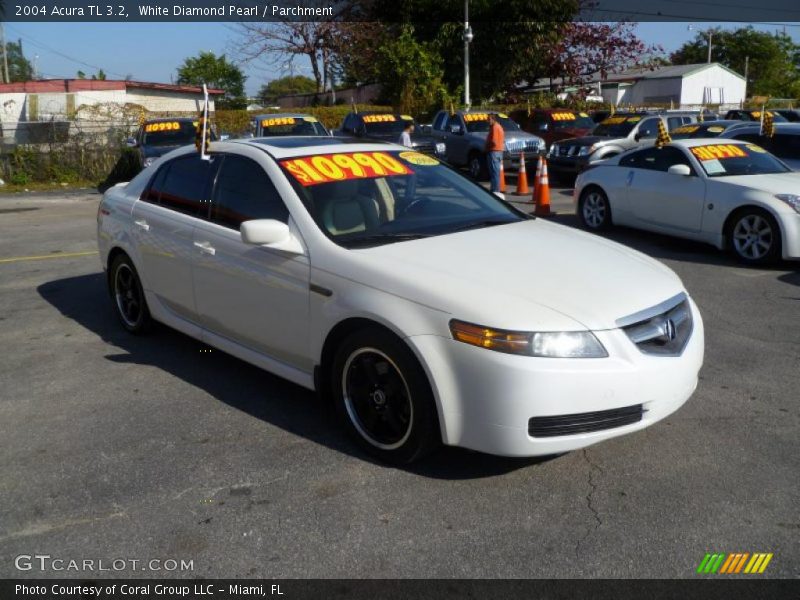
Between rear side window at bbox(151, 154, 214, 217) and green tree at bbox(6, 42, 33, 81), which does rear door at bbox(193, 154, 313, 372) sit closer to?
rear side window at bbox(151, 154, 214, 217)

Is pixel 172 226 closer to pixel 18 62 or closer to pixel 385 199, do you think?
pixel 385 199

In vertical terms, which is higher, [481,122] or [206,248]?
[481,122]

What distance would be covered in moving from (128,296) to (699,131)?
14003 millimetres

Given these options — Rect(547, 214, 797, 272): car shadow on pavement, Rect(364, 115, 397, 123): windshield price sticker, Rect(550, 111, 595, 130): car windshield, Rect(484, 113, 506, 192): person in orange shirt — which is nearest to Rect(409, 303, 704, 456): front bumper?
Rect(547, 214, 797, 272): car shadow on pavement

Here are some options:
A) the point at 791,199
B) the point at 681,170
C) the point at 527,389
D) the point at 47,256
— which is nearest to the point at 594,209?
the point at 681,170

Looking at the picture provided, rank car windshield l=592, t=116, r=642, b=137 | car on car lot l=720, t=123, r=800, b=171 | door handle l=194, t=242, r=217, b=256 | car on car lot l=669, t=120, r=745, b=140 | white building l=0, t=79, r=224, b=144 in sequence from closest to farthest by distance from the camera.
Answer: door handle l=194, t=242, r=217, b=256
car on car lot l=720, t=123, r=800, b=171
car on car lot l=669, t=120, r=745, b=140
car windshield l=592, t=116, r=642, b=137
white building l=0, t=79, r=224, b=144

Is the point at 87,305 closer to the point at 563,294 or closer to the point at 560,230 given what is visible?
the point at 560,230

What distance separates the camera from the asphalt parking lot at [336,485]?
3.32 m

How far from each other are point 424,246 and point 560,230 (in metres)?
1.11

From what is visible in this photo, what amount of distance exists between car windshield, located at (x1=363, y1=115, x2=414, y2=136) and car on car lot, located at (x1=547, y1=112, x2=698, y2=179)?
378 centimetres

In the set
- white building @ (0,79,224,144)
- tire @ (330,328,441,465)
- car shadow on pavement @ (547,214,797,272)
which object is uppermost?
white building @ (0,79,224,144)

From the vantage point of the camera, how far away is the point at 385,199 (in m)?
4.81

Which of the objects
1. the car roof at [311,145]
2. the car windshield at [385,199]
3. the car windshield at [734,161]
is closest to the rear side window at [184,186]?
the car roof at [311,145]

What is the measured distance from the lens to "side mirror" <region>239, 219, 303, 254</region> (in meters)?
4.31
